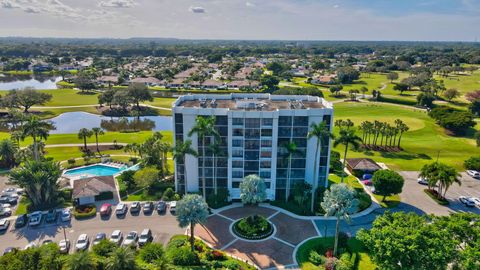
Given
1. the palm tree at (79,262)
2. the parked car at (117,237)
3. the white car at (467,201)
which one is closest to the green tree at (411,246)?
the white car at (467,201)

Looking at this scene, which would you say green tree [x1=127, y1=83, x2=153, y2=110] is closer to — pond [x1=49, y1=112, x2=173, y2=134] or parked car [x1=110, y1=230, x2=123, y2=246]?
pond [x1=49, y1=112, x2=173, y2=134]

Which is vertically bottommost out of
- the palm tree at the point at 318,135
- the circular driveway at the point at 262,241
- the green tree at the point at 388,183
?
the circular driveway at the point at 262,241

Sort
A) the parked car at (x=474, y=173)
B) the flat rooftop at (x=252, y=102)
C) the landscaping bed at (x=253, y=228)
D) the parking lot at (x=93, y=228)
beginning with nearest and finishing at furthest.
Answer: the parking lot at (x=93, y=228) → the landscaping bed at (x=253, y=228) → the flat rooftop at (x=252, y=102) → the parked car at (x=474, y=173)

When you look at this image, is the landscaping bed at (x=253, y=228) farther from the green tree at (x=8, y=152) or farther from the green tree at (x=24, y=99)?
the green tree at (x=24, y=99)

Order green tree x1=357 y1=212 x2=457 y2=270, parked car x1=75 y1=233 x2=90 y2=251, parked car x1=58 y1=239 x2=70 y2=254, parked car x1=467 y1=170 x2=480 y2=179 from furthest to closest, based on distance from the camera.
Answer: parked car x1=467 y1=170 x2=480 y2=179 → parked car x1=75 y1=233 x2=90 y2=251 → parked car x1=58 y1=239 x2=70 y2=254 → green tree x1=357 y1=212 x2=457 y2=270

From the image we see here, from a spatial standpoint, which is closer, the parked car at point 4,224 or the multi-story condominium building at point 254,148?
the parked car at point 4,224

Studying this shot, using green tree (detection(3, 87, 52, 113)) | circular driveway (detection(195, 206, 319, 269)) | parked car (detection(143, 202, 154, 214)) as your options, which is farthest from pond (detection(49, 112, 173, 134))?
circular driveway (detection(195, 206, 319, 269))

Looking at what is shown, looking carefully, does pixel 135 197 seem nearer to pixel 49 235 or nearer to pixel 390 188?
pixel 49 235

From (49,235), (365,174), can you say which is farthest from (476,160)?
(49,235)
